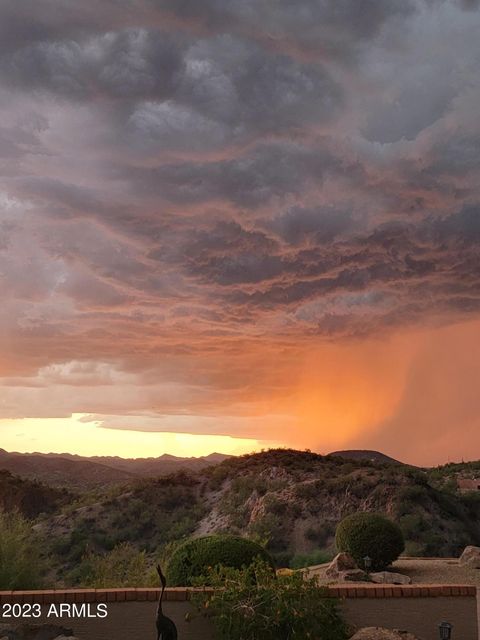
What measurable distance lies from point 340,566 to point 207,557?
33.2 ft

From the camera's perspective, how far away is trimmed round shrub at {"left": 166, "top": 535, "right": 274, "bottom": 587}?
49.3ft

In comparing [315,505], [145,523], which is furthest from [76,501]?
[315,505]

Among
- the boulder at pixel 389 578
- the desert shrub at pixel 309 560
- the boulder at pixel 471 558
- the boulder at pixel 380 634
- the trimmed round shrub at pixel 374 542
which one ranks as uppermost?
the trimmed round shrub at pixel 374 542

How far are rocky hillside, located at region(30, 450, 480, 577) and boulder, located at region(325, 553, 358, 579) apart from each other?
440 inches

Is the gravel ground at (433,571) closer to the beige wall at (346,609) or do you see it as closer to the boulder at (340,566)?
the boulder at (340,566)

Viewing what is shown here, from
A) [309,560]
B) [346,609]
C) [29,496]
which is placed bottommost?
[309,560]

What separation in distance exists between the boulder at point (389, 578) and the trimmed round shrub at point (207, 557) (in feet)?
27.1

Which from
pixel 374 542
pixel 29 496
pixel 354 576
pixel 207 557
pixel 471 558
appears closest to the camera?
pixel 207 557

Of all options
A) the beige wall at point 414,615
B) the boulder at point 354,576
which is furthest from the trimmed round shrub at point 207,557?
the boulder at point 354,576

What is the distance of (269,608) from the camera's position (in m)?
12.3

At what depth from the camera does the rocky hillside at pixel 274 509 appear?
139ft

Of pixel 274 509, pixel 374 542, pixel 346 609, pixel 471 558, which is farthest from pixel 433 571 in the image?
pixel 274 509

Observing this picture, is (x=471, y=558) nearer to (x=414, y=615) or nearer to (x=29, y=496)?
(x=414, y=615)

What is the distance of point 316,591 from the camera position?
13.0m
